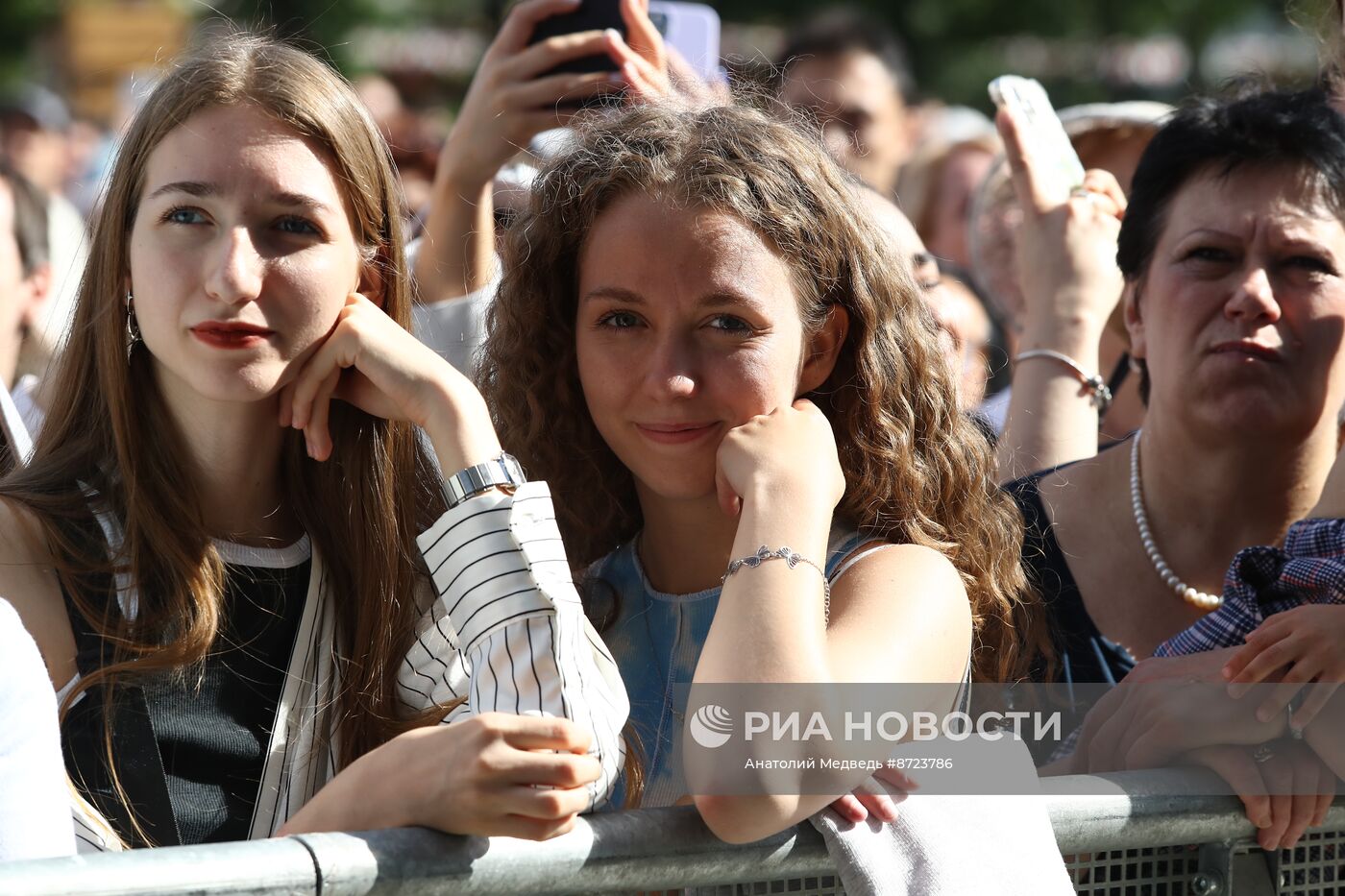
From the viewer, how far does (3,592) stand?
84.4 inches

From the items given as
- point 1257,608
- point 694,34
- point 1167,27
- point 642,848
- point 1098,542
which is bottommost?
point 642,848

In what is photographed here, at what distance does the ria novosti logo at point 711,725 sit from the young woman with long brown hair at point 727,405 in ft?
0.70

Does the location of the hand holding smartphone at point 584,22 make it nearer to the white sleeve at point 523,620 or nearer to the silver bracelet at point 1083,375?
the silver bracelet at point 1083,375

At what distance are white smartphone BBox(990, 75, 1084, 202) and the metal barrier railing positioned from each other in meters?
1.68

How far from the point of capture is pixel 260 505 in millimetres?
2439

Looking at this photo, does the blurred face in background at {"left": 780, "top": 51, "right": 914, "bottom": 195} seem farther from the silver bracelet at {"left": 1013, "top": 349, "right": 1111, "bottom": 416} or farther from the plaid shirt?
the plaid shirt

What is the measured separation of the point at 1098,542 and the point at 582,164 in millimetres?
1253

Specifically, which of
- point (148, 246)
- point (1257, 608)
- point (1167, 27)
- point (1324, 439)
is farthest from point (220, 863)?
point (1167, 27)

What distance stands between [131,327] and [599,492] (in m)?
0.80

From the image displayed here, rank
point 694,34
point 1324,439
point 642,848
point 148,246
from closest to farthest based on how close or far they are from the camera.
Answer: point 642,848, point 148,246, point 1324,439, point 694,34

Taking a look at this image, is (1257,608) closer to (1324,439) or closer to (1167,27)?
(1324,439)

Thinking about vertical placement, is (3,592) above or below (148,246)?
below

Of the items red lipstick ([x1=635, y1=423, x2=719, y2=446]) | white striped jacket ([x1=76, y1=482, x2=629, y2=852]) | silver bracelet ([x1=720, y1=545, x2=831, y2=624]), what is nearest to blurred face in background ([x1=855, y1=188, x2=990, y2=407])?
red lipstick ([x1=635, y1=423, x2=719, y2=446])

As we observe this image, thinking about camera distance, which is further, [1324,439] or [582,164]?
[1324,439]
